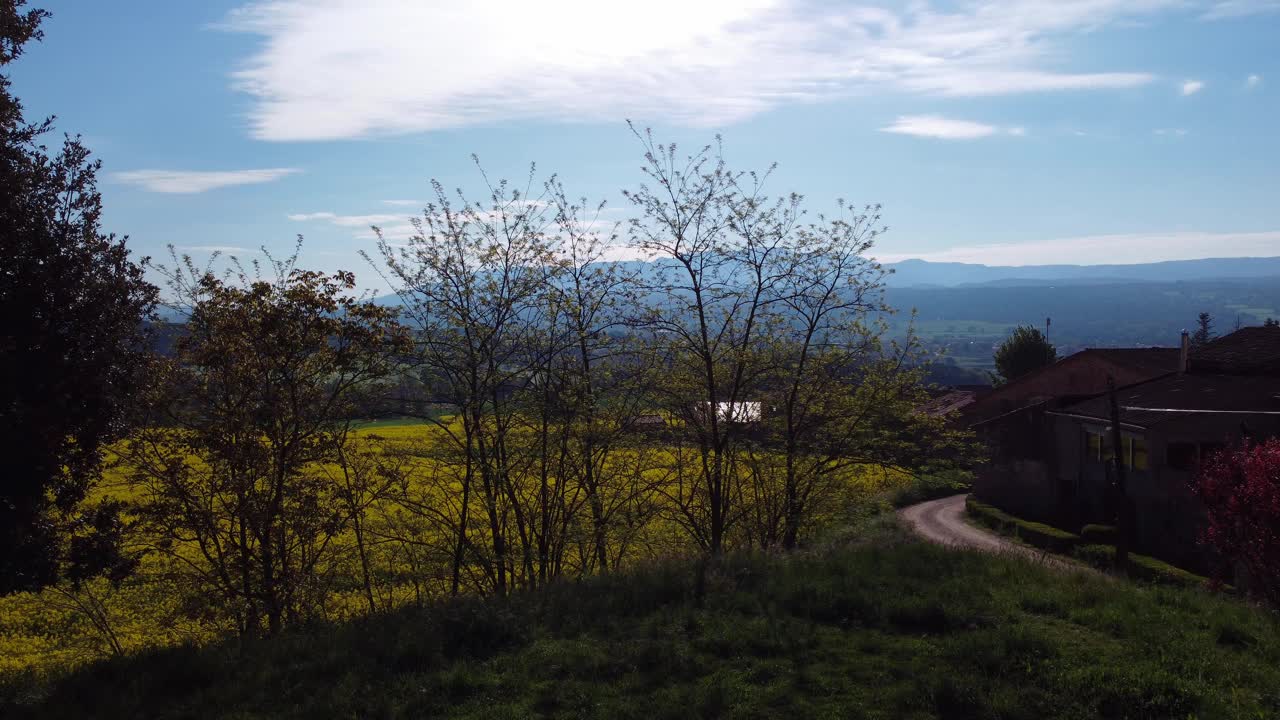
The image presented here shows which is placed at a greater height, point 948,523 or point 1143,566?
point 1143,566

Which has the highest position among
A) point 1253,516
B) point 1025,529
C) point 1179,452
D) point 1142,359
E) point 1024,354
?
point 1142,359

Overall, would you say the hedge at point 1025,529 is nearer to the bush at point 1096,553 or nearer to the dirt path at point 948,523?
the dirt path at point 948,523

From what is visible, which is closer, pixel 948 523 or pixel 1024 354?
pixel 948 523

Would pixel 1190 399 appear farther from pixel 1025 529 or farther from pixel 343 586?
pixel 343 586

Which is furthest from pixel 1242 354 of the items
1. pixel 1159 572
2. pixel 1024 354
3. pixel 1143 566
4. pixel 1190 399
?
pixel 1024 354

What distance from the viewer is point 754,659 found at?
309 inches

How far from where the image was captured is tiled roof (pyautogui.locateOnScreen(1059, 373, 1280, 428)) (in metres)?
30.3

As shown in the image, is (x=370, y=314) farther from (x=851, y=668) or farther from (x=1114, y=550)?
(x=1114, y=550)

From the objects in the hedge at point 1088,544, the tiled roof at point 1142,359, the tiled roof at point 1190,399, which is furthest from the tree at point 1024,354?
the hedge at point 1088,544

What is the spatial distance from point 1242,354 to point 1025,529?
46.5 feet

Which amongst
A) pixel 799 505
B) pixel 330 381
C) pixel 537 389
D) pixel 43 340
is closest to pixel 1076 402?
pixel 799 505

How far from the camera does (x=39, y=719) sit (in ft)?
23.3

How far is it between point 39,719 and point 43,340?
4.06 meters

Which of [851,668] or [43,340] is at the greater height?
[43,340]
